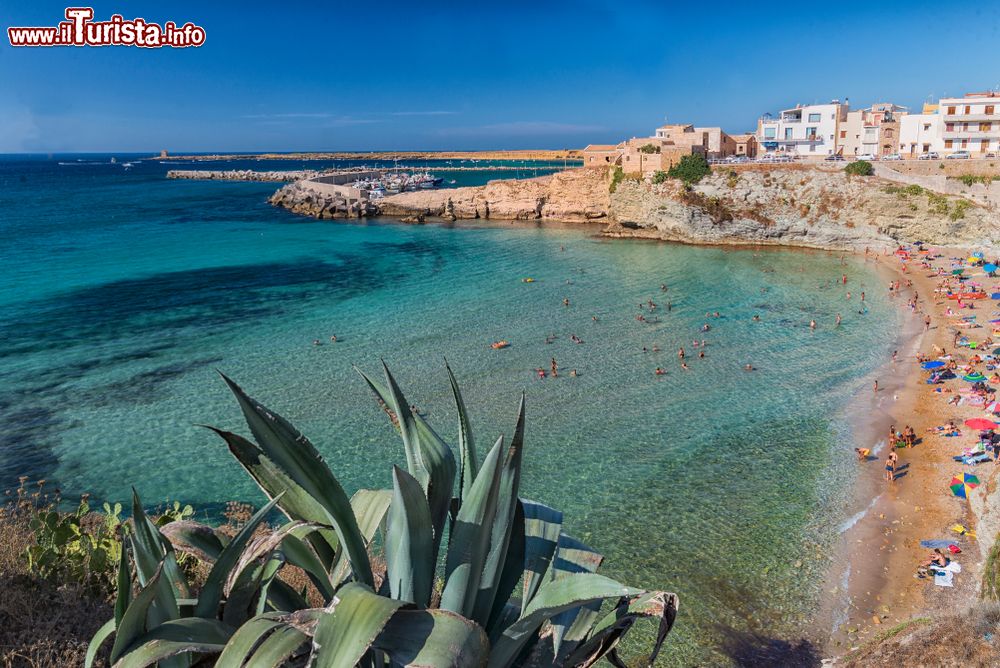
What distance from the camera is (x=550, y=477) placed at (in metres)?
13.7

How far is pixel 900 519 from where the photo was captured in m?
12.3

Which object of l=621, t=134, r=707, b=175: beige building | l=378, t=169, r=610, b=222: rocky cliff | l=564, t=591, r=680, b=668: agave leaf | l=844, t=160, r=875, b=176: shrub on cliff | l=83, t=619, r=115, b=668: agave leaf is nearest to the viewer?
l=83, t=619, r=115, b=668: agave leaf

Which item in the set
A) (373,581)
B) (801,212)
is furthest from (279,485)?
(801,212)

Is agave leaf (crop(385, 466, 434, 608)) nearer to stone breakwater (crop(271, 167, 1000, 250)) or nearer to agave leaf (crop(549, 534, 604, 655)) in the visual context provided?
agave leaf (crop(549, 534, 604, 655))

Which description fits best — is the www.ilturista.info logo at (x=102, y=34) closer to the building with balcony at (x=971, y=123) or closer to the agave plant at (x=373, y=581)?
the agave plant at (x=373, y=581)

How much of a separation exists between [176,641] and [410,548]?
1079mm

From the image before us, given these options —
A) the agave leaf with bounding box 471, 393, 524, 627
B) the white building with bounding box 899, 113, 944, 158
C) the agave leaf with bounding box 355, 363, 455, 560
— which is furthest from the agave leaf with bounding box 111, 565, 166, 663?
the white building with bounding box 899, 113, 944, 158

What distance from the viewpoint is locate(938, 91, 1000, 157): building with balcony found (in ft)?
138

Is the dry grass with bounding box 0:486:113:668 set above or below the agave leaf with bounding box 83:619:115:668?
below

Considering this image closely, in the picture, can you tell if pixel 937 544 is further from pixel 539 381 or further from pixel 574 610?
pixel 539 381

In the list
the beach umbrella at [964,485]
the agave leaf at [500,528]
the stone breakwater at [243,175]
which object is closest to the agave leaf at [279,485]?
the agave leaf at [500,528]

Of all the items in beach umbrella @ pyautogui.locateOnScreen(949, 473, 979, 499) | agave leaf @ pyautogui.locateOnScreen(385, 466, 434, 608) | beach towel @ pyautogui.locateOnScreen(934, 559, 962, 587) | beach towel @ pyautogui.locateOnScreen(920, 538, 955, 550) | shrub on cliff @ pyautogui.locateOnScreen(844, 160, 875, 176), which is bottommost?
beach towel @ pyautogui.locateOnScreen(934, 559, 962, 587)

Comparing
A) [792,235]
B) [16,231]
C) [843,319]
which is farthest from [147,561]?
[16,231]

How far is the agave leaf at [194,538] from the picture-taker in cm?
351
